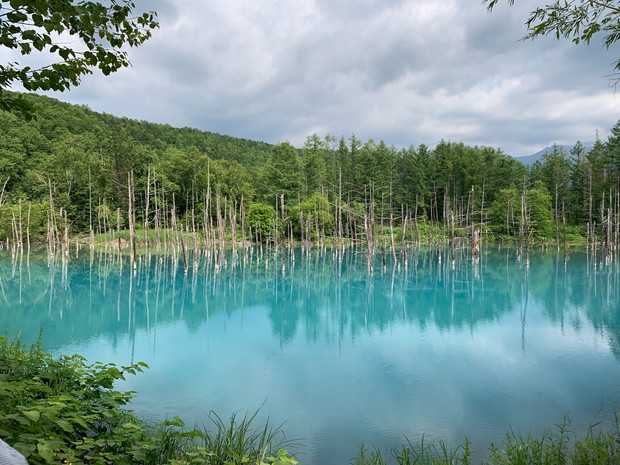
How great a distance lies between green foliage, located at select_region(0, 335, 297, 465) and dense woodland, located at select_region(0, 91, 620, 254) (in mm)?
39427

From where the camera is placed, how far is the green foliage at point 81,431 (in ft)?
11.3

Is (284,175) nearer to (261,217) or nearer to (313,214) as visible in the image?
(261,217)

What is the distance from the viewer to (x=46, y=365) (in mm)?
6531

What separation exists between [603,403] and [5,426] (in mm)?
10373

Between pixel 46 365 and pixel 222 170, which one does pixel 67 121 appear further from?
pixel 46 365

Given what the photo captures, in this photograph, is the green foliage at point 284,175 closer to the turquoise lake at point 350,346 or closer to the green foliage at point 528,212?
the green foliage at point 528,212

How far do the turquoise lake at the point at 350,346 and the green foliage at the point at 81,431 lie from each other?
2261mm

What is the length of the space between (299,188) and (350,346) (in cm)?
4978

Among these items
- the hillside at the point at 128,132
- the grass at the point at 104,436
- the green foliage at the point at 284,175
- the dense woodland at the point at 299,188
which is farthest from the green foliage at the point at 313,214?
the grass at the point at 104,436

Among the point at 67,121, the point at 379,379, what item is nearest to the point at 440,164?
the point at 379,379

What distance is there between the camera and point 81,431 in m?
4.55

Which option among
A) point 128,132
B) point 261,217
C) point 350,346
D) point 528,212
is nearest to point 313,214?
point 261,217

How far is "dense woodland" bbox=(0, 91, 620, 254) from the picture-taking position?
50.1 m

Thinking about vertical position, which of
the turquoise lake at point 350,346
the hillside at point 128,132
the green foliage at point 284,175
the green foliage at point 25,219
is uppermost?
the hillside at point 128,132
